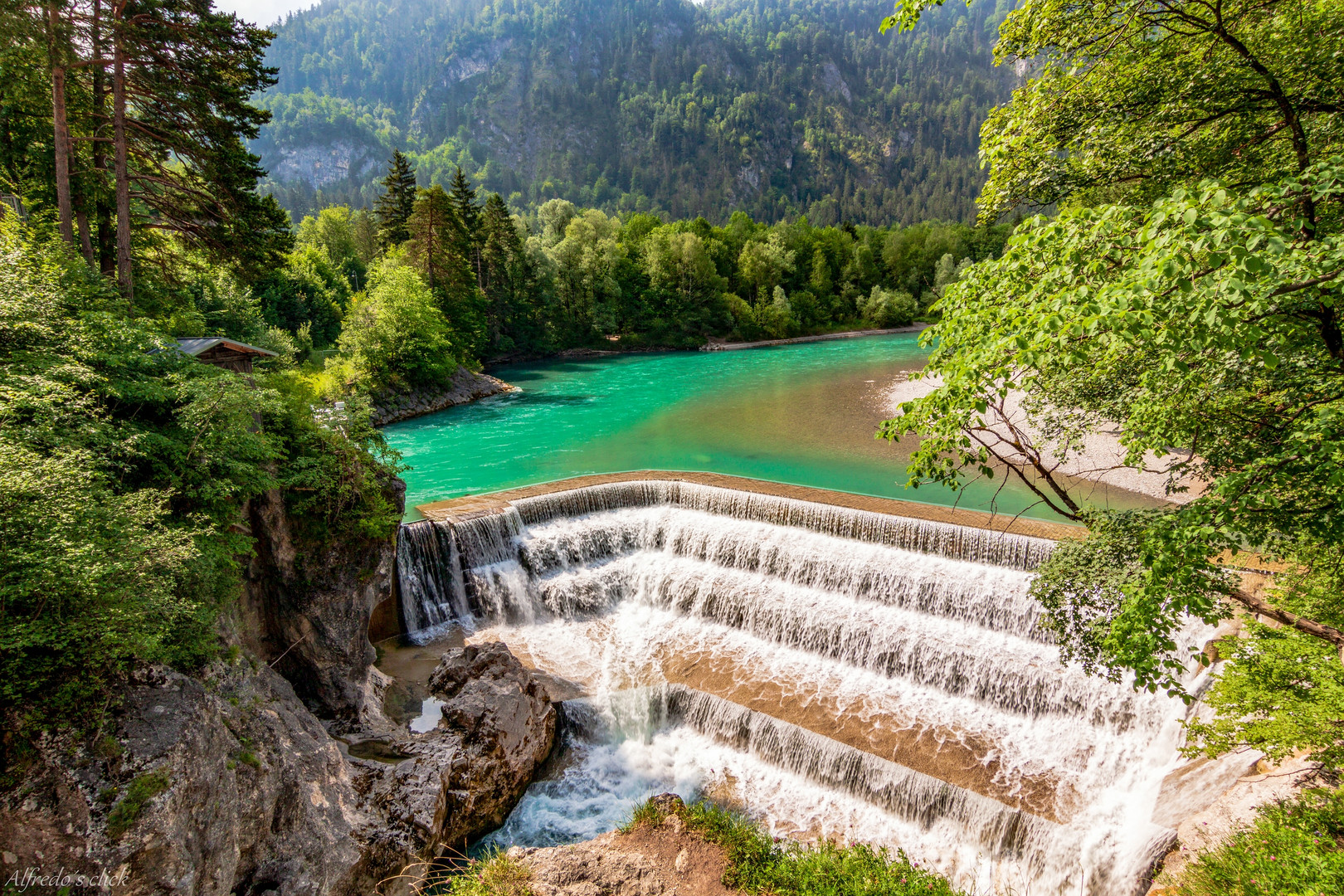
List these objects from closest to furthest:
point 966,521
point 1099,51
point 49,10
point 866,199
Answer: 1. point 1099,51
2. point 49,10
3. point 966,521
4. point 866,199

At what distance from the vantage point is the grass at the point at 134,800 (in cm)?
503

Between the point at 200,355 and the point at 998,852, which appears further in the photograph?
the point at 200,355

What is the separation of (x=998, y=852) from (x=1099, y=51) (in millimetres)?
9916

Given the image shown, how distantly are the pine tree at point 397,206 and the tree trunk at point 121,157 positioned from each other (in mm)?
28382

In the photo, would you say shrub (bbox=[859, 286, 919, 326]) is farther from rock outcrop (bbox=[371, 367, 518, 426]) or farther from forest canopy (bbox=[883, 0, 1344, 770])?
forest canopy (bbox=[883, 0, 1344, 770])

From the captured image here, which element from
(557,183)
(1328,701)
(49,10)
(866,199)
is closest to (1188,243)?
(1328,701)

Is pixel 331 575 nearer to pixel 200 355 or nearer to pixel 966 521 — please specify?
pixel 200 355

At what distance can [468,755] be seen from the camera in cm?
947

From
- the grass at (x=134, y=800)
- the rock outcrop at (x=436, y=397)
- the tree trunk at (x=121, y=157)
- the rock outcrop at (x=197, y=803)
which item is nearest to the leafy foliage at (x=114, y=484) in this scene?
the rock outcrop at (x=197, y=803)

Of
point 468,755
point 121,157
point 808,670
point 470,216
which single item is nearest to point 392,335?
point 470,216

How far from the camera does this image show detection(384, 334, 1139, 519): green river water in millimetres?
19375

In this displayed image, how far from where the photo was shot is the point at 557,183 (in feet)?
513

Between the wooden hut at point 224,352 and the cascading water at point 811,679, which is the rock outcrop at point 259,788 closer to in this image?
the cascading water at point 811,679

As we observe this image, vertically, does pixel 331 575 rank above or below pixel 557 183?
below
